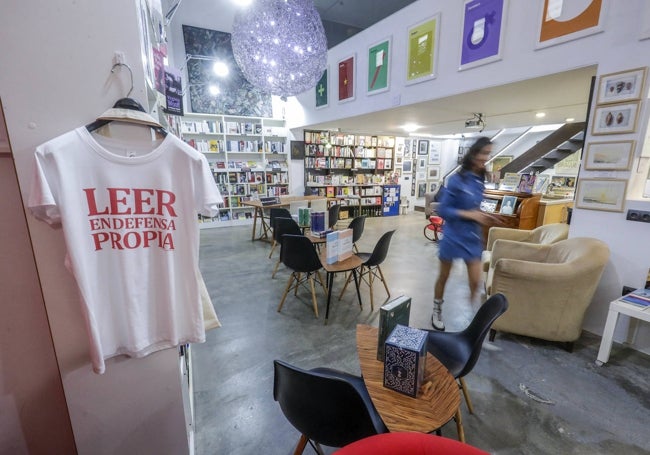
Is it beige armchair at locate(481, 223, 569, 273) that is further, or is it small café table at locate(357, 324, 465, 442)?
beige armchair at locate(481, 223, 569, 273)

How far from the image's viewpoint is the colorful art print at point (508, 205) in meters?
4.38

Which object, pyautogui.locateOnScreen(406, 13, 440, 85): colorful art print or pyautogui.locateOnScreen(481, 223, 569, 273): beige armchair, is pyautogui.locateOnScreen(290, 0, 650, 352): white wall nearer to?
pyautogui.locateOnScreen(406, 13, 440, 85): colorful art print

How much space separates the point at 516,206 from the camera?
14.4ft

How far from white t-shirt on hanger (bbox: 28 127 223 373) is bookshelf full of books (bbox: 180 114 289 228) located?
5527 mm

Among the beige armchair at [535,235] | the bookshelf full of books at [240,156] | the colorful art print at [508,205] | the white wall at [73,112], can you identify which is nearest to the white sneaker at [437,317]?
the beige armchair at [535,235]

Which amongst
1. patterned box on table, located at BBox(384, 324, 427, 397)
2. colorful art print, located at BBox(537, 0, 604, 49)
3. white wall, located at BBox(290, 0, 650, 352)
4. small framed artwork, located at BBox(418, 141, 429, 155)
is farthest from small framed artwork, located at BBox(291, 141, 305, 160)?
patterned box on table, located at BBox(384, 324, 427, 397)

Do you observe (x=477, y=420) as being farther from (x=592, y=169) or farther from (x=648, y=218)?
→ (x=592, y=169)

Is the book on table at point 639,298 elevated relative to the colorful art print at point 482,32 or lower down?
lower down

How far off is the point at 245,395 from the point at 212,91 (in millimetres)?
6347

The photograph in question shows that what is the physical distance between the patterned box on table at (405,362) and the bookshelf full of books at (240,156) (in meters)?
5.78

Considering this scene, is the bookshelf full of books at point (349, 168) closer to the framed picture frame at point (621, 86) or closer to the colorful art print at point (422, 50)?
the colorful art print at point (422, 50)

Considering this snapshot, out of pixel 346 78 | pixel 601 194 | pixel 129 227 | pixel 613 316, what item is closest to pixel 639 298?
pixel 613 316

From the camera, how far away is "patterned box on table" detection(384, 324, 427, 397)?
3.35 feet

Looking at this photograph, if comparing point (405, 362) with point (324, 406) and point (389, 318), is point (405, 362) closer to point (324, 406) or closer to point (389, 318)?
point (389, 318)
